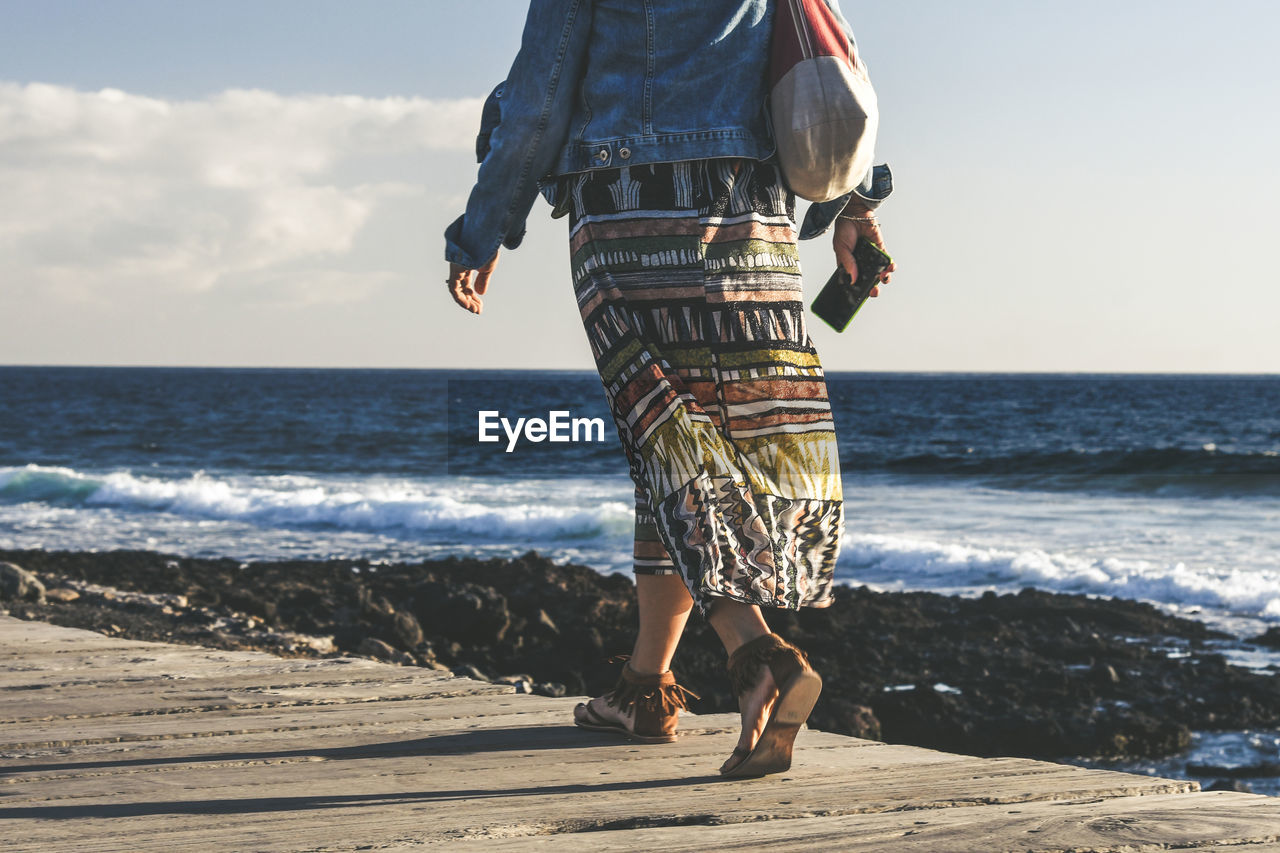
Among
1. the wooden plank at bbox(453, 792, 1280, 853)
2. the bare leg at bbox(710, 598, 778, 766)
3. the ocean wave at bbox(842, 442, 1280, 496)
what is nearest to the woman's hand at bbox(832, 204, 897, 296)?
the bare leg at bbox(710, 598, 778, 766)

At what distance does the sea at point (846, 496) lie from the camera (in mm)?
9992

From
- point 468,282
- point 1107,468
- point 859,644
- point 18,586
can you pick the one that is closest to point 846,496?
point 1107,468

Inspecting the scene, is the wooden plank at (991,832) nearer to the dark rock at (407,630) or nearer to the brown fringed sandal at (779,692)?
the brown fringed sandal at (779,692)

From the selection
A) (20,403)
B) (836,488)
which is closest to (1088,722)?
(836,488)

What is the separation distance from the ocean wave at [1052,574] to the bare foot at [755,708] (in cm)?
732

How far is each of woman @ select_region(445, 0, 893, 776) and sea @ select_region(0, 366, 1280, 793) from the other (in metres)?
1.42

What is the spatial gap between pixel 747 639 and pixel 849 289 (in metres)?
0.85

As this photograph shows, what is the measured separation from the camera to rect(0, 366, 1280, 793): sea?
999 cm

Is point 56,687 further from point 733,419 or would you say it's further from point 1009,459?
point 1009,459

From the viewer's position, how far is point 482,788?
6.55 ft

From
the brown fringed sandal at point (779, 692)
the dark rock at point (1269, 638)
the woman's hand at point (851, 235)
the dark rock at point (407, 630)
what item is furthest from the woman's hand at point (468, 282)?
the dark rock at point (1269, 638)

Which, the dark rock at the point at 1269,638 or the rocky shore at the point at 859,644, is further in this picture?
the dark rock at the point at 1269,638

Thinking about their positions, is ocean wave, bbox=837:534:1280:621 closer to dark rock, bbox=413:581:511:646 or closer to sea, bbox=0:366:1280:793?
sea, bbox=0:366:1280:793

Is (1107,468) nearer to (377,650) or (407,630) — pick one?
(407,630)
